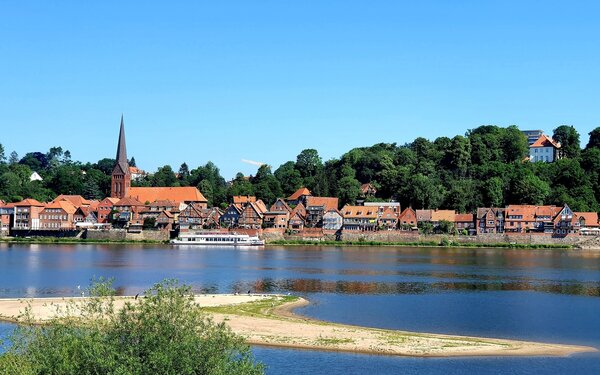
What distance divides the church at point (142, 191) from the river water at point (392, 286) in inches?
1212

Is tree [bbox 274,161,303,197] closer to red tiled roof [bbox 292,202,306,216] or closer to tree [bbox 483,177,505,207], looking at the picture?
red tiled roof [bbox 292,202,306,216]

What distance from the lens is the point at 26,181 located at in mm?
145625

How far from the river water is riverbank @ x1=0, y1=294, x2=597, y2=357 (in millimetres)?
1052

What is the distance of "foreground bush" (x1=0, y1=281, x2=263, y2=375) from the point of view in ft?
62.0

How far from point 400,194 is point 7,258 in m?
60.4

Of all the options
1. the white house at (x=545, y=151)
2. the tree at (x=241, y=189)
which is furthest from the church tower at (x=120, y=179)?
the white house at (x=545, y=151)

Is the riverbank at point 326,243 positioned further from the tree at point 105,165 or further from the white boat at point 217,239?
the tree at point 105,165

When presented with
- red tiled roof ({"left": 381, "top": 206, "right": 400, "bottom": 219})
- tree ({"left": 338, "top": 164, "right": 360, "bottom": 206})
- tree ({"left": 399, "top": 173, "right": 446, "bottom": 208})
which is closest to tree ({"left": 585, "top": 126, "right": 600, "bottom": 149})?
tree ({"left": 399, "top": 173, "right": 446, "bottom": 208})

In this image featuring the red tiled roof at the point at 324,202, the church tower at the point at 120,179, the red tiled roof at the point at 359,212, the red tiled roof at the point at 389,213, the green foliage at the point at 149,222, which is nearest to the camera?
the red tiled roof at the point at 389,213

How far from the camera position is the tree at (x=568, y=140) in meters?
130

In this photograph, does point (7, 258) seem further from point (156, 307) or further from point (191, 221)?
point (156, 307)

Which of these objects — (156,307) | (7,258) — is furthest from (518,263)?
(156,307)

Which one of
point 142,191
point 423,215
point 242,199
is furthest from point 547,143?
point 142,191

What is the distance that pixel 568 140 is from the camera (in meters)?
133
